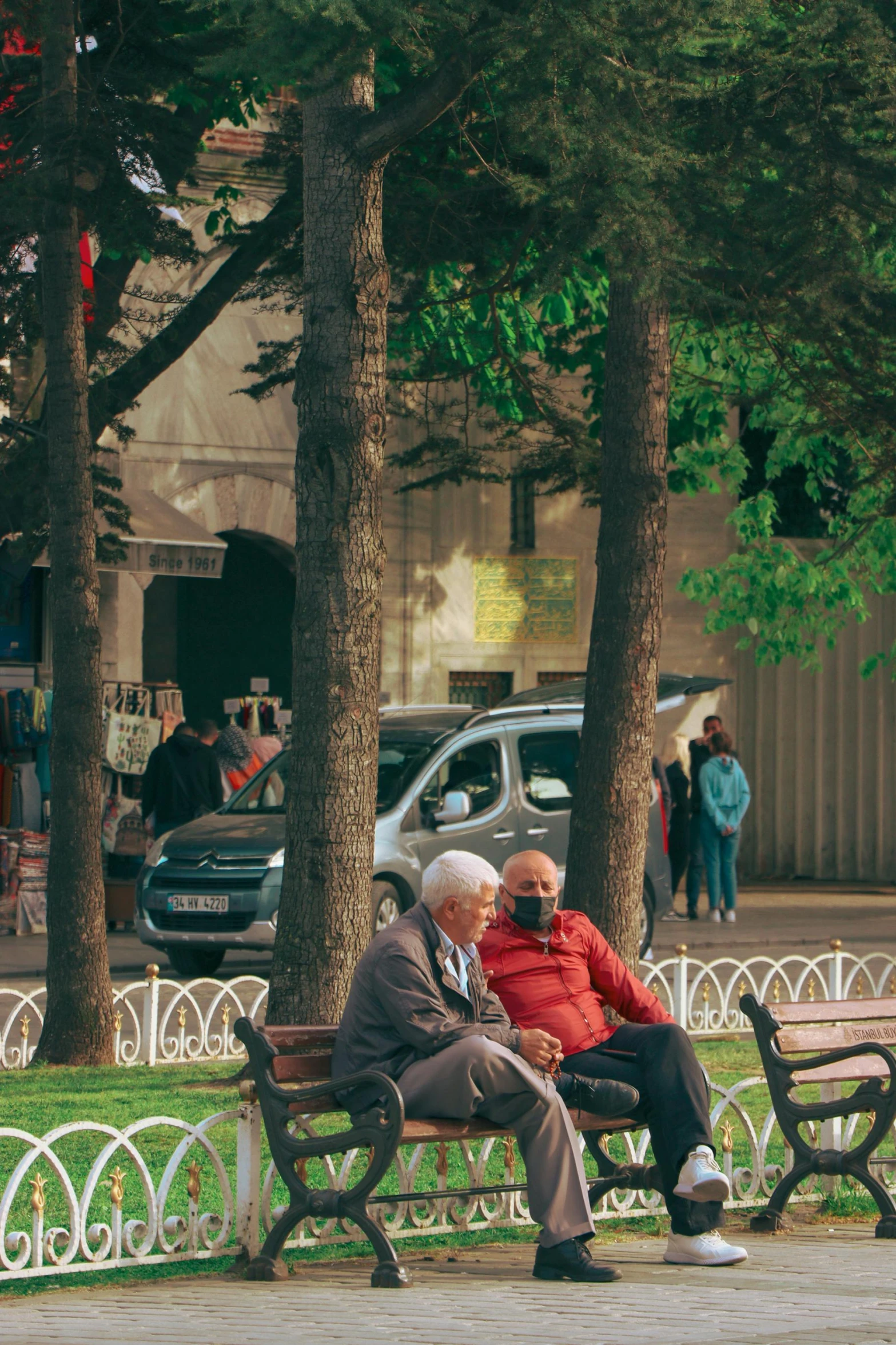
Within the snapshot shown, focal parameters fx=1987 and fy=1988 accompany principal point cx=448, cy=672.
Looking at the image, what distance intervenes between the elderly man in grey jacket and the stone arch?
16686 millimetres

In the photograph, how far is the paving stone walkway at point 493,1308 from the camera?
5.31 meters

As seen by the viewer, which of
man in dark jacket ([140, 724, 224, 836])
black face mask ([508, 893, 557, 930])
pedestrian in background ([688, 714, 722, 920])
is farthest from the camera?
pedestrian in background ([688, 714, 722, 920])

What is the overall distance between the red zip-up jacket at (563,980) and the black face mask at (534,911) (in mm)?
66

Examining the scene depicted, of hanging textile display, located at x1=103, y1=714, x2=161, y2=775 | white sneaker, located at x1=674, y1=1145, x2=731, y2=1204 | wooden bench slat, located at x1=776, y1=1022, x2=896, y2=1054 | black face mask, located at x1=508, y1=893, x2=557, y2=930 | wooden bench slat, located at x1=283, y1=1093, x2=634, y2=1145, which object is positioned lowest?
white sneaker, located at x1=674, y1=1145, x2=731, y2=1204

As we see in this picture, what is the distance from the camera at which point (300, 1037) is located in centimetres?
648

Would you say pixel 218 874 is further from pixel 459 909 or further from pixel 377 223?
pixel 459 909

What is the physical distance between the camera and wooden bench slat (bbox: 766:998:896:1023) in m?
7.14

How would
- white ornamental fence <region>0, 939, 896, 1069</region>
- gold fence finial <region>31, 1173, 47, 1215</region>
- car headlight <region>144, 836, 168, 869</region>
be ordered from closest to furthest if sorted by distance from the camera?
gold fence finial <region>31, 1173, 47, 1215</region> < white ornamental fence <region>0, 939, 896, 1069</region> < car headlight <region>144, 836, 168, 869</region>

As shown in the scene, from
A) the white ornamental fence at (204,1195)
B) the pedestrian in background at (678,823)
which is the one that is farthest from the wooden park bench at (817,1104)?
the pedestrian in background at (678,823)

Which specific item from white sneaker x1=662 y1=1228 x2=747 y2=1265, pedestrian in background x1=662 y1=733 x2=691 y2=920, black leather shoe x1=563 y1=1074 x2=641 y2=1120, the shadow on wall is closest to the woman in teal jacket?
pedestrian in background x1=662 y1=733 x2=691 y2=920

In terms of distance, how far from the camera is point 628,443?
10.2 meters

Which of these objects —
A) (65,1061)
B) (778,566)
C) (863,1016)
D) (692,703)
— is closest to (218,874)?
(65,1061)

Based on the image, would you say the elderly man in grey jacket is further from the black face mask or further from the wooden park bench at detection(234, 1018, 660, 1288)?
the black face mask

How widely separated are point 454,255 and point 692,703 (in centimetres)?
1465
